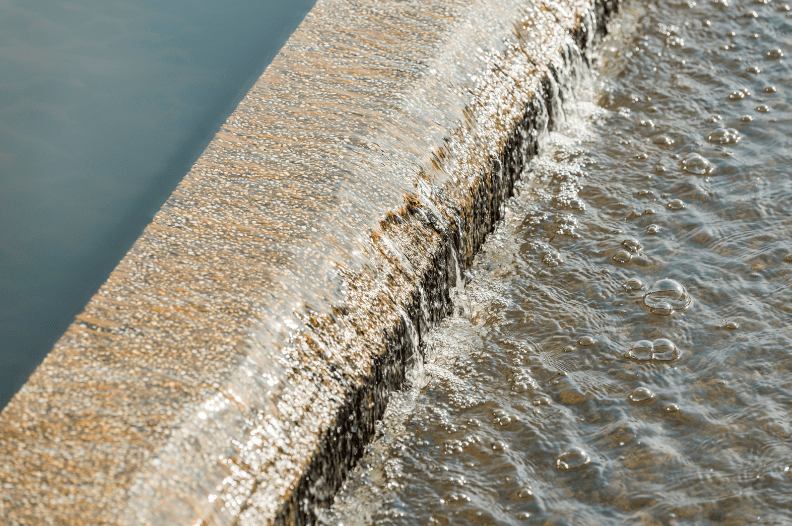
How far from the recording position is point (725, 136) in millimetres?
2941

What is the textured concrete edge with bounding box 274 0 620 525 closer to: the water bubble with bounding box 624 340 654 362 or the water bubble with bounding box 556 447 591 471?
the water bubble with bounding box 556 447 591 471

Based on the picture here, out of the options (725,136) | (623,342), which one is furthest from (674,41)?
(623,342)

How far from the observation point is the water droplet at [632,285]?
7.77ft

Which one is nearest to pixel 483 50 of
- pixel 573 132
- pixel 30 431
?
pixel 573 132

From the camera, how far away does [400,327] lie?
202 centimetres

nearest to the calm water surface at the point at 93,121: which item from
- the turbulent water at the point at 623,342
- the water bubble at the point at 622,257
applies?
the turbulent water at the point at 623,342

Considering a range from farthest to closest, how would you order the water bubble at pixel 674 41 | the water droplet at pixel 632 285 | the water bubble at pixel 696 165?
the water bubble at pixel 674 41, the water bubble at pixel 696 165, the water droplet at pixel 632 285

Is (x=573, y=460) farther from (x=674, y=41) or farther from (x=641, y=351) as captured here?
(x=674, y=41)

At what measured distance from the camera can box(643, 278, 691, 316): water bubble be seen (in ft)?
7.47

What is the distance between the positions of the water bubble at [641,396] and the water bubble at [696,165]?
1.20 m

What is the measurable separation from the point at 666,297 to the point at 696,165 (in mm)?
819

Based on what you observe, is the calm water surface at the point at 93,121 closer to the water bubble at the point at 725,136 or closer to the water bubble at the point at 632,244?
the water bubble at the point at 632,244

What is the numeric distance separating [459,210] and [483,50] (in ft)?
2.78

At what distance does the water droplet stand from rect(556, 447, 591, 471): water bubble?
2.39ft
